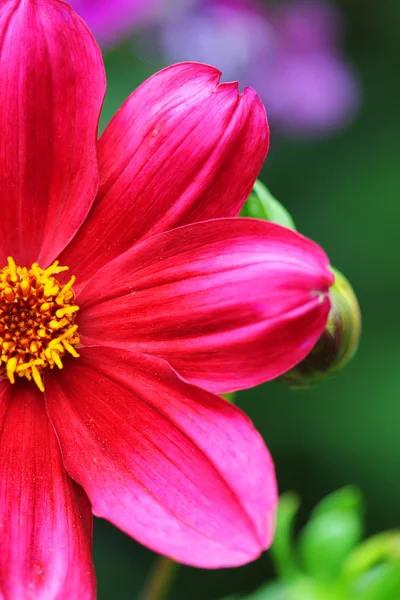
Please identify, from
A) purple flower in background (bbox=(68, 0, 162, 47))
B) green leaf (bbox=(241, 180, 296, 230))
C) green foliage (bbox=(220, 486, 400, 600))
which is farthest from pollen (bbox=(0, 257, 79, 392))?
purple flower in background (bbox=(68, 0, 162, 47))

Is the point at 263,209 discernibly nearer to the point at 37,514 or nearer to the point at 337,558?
the point at 37,514

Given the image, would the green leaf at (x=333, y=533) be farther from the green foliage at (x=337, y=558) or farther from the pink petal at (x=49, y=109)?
the pink petal at (x=49, y=109)

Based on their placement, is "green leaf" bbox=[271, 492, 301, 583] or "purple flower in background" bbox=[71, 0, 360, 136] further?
"purple flower in background" bbox=[71, 0, 360, 136]

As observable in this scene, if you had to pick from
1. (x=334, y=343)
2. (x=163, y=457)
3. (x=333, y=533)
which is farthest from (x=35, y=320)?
(x=333, y=533)

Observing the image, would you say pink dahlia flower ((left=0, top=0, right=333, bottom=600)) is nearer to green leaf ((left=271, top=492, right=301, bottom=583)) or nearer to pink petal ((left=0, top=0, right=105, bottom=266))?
pink petal ((left=0, top=0, right=105, bottom=266))

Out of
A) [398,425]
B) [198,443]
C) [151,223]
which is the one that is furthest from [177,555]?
[398,425]

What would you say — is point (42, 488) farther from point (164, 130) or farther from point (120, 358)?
point (164, 130)
